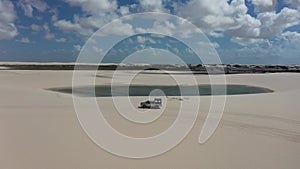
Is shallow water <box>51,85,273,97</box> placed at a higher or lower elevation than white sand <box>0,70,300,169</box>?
higher

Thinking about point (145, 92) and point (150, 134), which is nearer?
point (150, 134)

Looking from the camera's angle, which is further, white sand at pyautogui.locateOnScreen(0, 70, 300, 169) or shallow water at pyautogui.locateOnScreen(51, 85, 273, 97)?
shallow water at pyautogui.locateOnScreen(51, 85, 273, 97)

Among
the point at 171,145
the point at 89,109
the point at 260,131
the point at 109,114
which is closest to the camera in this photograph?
the point at 171,145

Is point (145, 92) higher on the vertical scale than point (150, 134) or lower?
higher

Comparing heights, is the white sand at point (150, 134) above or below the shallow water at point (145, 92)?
below

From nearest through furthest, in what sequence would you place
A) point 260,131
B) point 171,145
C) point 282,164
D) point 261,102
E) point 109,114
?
point 282,164 → point 171,145 → point 260,131 → point 109,114 → point 261,102

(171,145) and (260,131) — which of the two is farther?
(260,131)

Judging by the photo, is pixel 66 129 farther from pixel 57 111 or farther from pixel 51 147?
pixel 57 111

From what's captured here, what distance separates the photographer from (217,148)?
741 centimetres

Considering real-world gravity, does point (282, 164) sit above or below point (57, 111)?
below

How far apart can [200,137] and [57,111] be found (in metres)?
6.29

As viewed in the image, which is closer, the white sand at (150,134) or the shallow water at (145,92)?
the white sand at (150,134)

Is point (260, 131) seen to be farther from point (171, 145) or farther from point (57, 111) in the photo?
point (57, 111)

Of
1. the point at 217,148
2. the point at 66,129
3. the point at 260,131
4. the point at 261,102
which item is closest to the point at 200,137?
the point at 217,148
